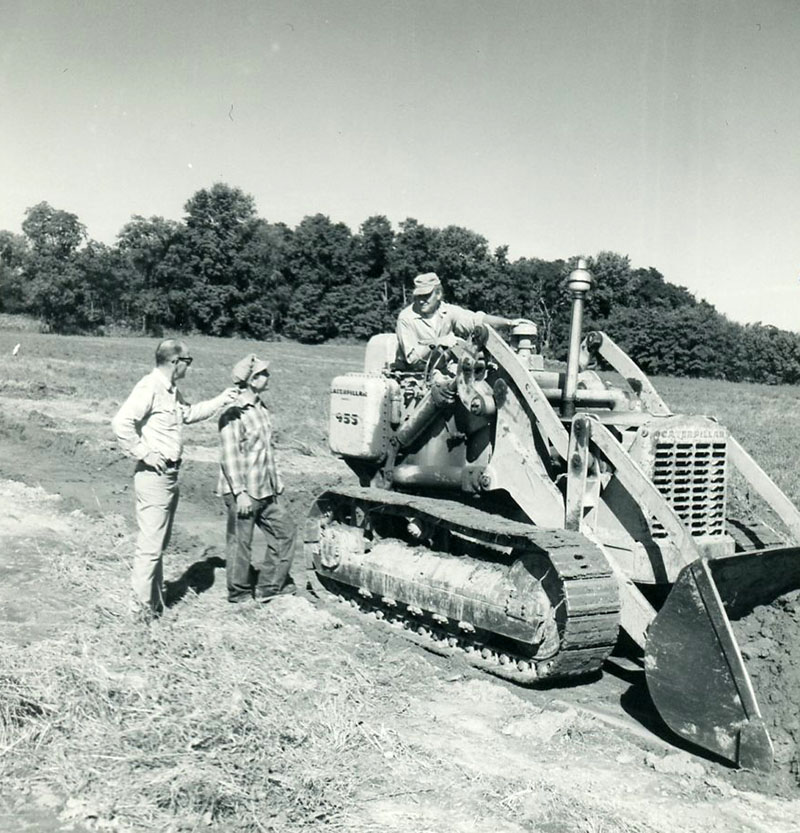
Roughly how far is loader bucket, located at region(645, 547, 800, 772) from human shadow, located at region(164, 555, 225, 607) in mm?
3871

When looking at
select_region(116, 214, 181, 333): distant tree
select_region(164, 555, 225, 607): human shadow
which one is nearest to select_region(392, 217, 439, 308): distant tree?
select_region(116, 214, 181, 333): distant tree

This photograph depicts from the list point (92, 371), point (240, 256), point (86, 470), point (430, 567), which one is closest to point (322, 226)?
point (240, 256)

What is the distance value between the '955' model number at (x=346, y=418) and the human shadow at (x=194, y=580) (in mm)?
1771

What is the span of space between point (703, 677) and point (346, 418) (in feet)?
13.3

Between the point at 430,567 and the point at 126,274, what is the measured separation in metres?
69.5

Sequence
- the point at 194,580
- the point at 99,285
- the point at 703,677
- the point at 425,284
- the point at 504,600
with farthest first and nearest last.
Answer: the point at 99,285 → the point at 194,580 → the point at 425,284 → the point at 504,600 → the point at 703,677

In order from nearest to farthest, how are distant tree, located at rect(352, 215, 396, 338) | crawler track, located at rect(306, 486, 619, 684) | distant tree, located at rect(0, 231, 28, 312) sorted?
crawler track, located at rect(306, 486, 619, 684)
distant tree, located at rect(352, 215, 396, 338)
distant tree, located at rect(0, 231, 28, 312)

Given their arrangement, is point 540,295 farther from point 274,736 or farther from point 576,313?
point 274,736

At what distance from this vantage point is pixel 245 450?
286 inches

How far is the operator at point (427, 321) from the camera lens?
25.7 feet

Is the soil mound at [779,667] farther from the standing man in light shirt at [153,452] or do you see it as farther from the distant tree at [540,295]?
the distant tree at [540,295]

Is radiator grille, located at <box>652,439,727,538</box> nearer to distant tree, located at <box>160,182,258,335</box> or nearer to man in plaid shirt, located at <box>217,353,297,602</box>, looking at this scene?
man in plaid shirt, located at <box>217,353,297,602</box>

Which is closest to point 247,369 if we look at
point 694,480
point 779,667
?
point 694,480

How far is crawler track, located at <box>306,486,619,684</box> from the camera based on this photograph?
18.5ft
